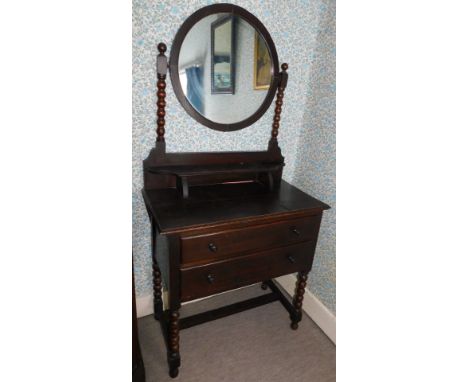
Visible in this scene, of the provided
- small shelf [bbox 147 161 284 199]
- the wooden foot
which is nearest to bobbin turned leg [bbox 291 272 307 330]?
small shelf [bbox 147 161 284 199]

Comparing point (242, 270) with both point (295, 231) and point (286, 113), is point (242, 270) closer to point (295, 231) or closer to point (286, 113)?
point (295, 231)

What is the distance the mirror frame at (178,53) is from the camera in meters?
1.33

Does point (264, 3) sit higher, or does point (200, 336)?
point (264, 3)

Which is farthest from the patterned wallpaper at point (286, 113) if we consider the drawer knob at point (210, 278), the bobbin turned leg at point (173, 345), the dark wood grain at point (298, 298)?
the drawer knob at point (210, 278)

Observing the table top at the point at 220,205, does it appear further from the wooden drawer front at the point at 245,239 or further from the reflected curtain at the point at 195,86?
the reflected curtain at the point at 195,86

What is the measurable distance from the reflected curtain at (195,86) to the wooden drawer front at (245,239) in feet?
2.43

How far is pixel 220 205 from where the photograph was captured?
4.43 ft
